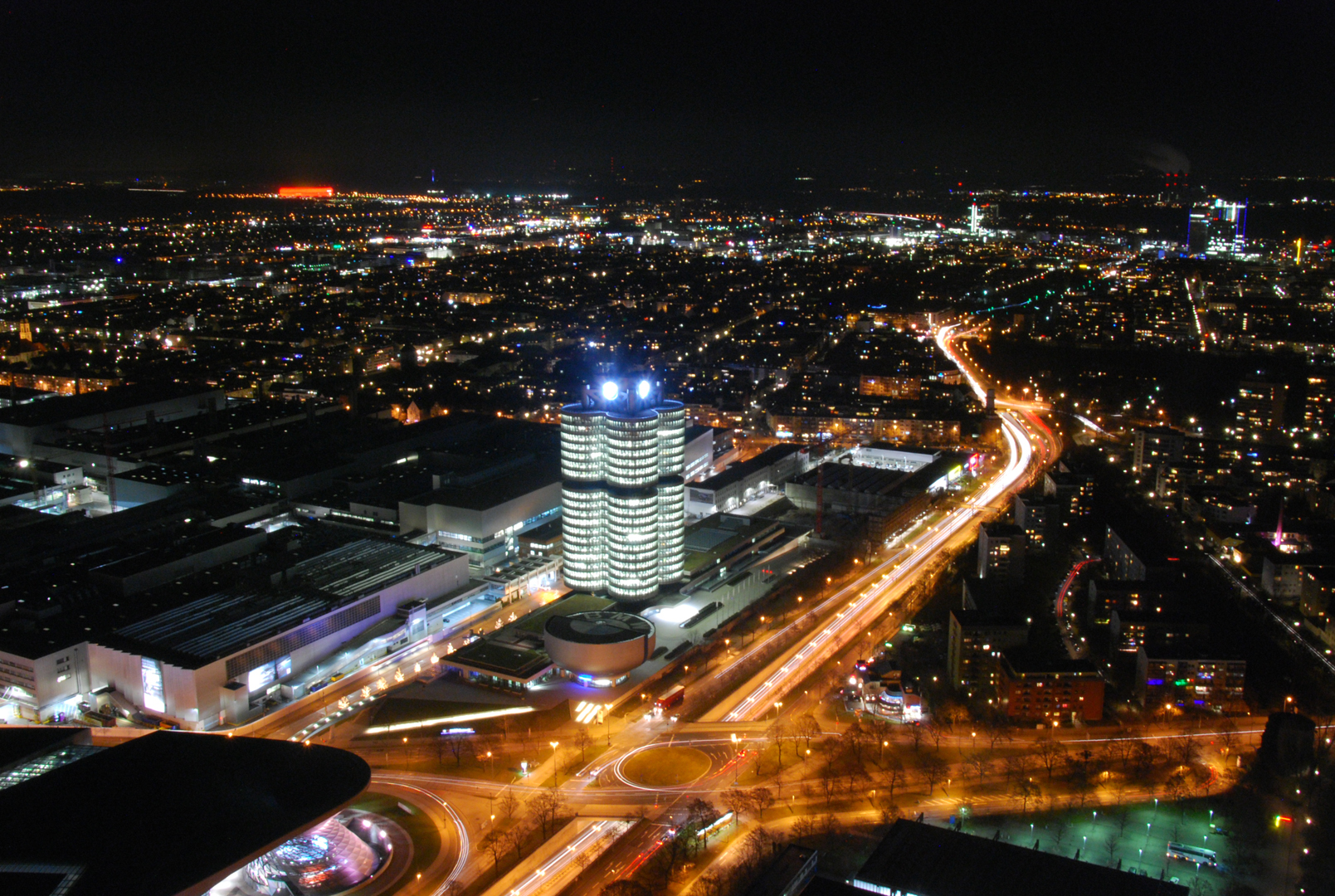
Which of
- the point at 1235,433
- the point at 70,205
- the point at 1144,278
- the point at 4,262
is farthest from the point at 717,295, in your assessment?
the point at 70,205

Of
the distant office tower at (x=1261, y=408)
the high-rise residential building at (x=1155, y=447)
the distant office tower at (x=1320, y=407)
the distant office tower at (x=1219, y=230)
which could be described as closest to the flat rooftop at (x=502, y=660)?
the high-rise residential building at (x=1155, y=447)

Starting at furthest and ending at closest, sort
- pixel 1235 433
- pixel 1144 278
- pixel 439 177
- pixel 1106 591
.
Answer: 1. pixel 439 177
2. pixel 1144 278
3. pixel 1235 433
4. pixel 1106 591

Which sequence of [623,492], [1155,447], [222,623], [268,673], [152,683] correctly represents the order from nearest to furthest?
[152,683] → [268,673] → [222,623] → [623,492] → [1155,447]

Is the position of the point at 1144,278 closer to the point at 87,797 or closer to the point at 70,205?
the point at 87,797

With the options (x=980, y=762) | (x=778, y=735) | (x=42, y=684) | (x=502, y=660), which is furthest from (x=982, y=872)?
(x=42, y=684)

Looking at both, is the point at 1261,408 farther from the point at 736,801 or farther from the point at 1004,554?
the point at 736,801

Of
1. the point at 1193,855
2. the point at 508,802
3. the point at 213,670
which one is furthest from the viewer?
the point at 213,670

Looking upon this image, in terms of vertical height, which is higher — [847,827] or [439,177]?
[439,177]
